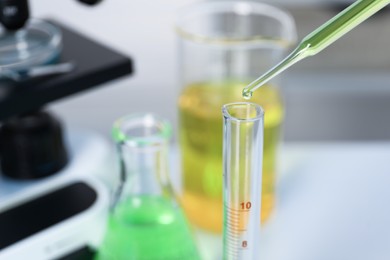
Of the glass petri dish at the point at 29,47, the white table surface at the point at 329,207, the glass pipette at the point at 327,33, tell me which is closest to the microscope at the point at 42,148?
the glass petri dish at the point at 29,47

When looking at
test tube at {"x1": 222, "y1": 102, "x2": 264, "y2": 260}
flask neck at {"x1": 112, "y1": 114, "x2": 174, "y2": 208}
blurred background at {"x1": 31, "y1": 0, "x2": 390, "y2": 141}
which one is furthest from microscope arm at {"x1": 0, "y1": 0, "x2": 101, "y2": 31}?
blurred background at {"x1": 31, "y1": 0, "x2": 390, "y2": 141}

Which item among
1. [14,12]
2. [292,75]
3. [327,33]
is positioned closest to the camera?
[327,33]

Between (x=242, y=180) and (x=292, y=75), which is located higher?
(x=242, y=180)

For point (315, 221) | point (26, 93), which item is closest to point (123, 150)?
point (26, 93)

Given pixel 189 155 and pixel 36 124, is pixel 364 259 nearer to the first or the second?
pixel 189 155

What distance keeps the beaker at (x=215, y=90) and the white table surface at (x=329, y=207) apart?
0.11 ft

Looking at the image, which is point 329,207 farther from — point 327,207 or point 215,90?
point 215,90

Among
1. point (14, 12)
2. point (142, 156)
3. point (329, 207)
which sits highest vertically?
point (14, 12)

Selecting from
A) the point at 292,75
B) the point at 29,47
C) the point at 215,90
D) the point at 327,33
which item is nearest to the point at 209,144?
the point at 215,90

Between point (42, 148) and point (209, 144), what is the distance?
166 millimetres

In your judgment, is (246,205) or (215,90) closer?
(246,205)

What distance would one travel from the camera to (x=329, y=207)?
0.79 meters

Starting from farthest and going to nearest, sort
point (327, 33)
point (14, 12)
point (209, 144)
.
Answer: point (209, 144), point (14, 12), point (327, 33)

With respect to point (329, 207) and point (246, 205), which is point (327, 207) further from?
point (246, 205)
